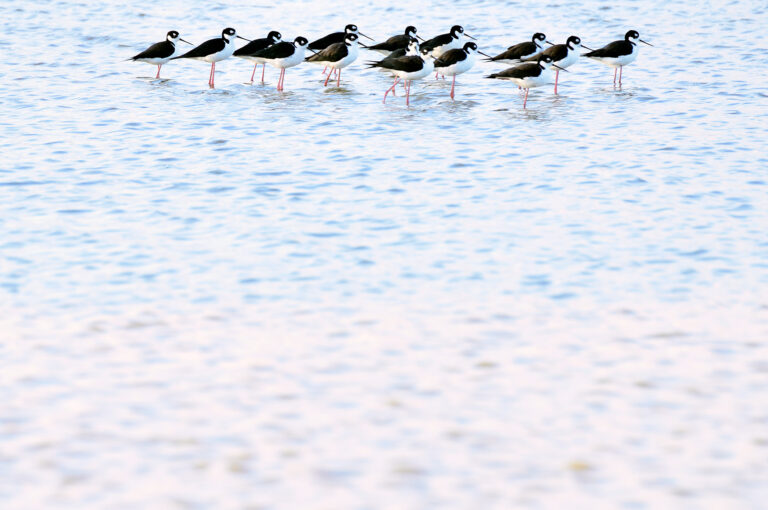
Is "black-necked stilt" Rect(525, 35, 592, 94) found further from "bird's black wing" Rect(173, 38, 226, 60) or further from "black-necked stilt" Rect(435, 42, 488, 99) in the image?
"bird's black wing" Rect(173, 38, 226, 60)

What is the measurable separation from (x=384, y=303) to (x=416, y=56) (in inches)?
394

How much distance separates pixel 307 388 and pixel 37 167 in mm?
6877

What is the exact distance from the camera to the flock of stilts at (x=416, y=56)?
56.7 ft

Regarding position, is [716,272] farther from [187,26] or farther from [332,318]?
[187,26]

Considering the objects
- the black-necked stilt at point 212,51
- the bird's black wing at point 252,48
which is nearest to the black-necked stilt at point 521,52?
the bird's black wing at point 252,48

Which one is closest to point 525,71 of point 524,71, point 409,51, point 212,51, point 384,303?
point 524,71

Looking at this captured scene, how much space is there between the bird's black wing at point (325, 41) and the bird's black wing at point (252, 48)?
105cm

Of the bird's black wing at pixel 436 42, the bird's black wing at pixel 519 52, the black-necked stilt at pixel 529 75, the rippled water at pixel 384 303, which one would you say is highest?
the bird's black wing at pixel 436 42

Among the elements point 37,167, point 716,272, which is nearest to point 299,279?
point 716,272

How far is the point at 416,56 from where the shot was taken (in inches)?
691

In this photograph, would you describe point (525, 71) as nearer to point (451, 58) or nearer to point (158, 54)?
point (451, 58)

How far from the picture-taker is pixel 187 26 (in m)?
25.0

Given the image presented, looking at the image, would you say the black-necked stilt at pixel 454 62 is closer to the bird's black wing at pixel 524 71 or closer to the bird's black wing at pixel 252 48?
the bird's black wing at pixel 524 71

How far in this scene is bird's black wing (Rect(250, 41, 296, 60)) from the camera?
729 inches
